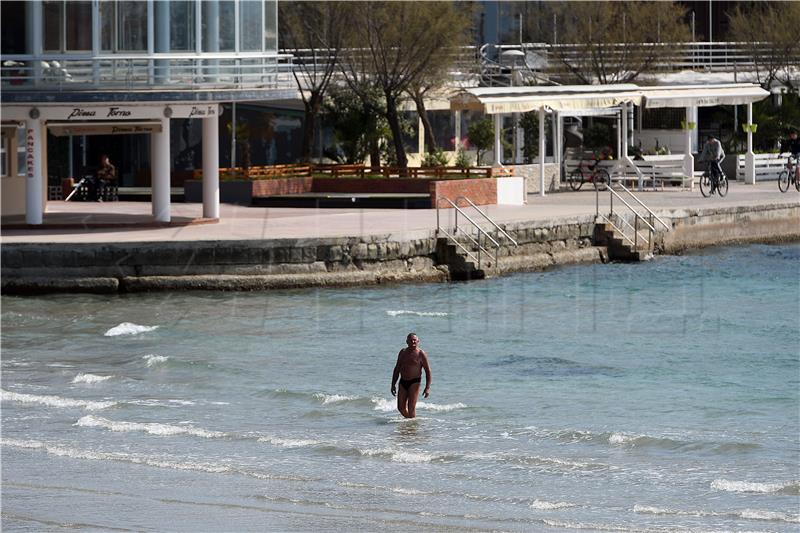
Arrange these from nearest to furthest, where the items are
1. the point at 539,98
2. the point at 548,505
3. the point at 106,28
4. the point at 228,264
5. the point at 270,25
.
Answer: the point at 548,505, the point at 228,264, the point at 106,28, the point at 270,25, the point at 539,98

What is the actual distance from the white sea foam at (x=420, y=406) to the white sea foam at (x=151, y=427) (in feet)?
8.21

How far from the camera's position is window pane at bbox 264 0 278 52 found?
35.8 meters

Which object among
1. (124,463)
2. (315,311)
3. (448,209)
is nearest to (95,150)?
(448,209)

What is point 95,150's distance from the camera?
155 ft

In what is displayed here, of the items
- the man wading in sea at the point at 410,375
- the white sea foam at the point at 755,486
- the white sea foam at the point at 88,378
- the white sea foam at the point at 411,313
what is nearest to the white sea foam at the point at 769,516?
the white sea foam at the point at 755,486

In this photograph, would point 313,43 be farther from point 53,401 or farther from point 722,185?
point 53,401

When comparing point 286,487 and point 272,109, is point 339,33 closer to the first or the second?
point 272,109

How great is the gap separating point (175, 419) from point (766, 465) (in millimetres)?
7299

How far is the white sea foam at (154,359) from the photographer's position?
2462cm

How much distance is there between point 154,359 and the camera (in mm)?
24844

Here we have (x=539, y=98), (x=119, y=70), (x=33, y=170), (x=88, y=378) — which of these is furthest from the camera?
(x=539, y=98)

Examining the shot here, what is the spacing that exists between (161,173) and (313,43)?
41.9ft

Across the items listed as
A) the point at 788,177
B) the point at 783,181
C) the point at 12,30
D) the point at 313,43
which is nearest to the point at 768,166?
the point at 783,181

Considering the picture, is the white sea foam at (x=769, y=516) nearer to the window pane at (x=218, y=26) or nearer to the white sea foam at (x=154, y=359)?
the white sea foam at (x=154, y=359)
